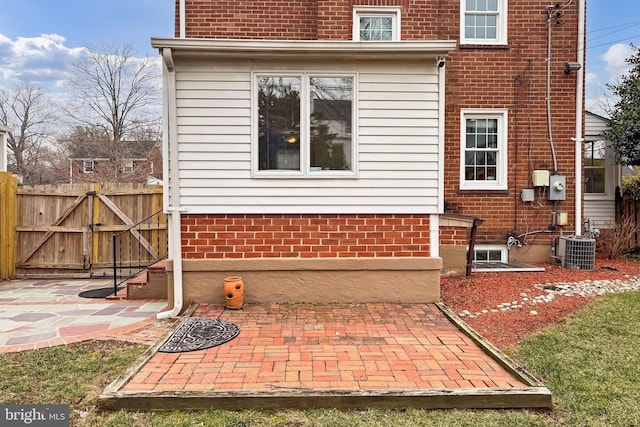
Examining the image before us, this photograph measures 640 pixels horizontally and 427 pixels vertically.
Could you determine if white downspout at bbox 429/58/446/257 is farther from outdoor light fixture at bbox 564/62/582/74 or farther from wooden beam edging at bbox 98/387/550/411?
Answer: outdoor light fixture at bbox 564/62/582/74

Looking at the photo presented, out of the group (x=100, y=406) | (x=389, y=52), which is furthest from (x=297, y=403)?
(x=389, y=52)

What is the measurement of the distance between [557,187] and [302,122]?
5.80 metres

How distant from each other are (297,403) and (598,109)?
77.6 feet

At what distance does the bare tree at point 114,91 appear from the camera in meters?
21.8

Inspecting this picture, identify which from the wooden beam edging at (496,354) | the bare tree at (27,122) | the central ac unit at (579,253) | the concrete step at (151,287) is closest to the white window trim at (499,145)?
the central ac unit at (579,253)

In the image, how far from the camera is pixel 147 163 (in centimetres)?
2302

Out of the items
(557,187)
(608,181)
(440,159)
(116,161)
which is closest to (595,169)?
(608,181)

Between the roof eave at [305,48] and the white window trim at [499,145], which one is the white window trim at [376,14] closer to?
the white window trim at [499,145]

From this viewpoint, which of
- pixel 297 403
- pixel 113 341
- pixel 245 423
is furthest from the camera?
pixel 113 341

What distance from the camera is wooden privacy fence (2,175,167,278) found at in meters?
8.09

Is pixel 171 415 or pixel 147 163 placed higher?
pixel 147 163

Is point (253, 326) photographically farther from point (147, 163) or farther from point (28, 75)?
point (28, 75)

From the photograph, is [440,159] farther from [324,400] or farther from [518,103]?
[518,103]

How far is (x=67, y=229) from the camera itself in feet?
26.5
